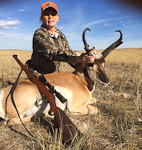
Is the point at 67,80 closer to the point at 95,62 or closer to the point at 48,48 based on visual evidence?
the point at 95,62

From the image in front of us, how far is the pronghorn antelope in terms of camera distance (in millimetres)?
2674

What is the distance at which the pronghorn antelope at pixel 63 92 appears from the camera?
2.67 meters

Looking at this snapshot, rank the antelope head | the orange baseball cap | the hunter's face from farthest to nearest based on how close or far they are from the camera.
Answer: the hunter's face → the orange baseball cap → the antelope head

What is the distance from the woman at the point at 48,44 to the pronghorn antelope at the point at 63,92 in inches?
18.3

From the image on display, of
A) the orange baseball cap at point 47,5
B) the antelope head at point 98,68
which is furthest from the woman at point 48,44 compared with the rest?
the antelope head at point 98,68

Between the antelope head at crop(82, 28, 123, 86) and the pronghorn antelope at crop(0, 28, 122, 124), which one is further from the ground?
the antelope head at crop(82, 28, 123, 86)

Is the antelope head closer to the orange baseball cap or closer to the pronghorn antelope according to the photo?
the pronghorn antelope

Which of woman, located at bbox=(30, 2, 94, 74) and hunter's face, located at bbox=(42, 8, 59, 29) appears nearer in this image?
woman, located at bbox=(30, 2, 94, 74)

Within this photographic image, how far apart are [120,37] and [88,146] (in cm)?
223

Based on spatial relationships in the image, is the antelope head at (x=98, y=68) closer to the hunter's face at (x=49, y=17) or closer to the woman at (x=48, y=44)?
the woman at (x=48, y=44)

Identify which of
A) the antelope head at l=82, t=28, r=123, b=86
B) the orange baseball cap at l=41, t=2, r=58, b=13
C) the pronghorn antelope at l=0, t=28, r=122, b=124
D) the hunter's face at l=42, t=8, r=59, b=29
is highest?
the orange baseball cap at l=41, t=2, r=58, b=13

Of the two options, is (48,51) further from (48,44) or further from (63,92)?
(63,92)

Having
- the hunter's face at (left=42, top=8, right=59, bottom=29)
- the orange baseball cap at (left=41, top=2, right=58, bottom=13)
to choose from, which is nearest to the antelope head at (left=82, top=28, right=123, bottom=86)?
the hunter's face at (left=42, top=8, right=59, bottom=29)

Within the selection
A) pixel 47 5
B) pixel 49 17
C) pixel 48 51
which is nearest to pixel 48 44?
pixel 48 51
